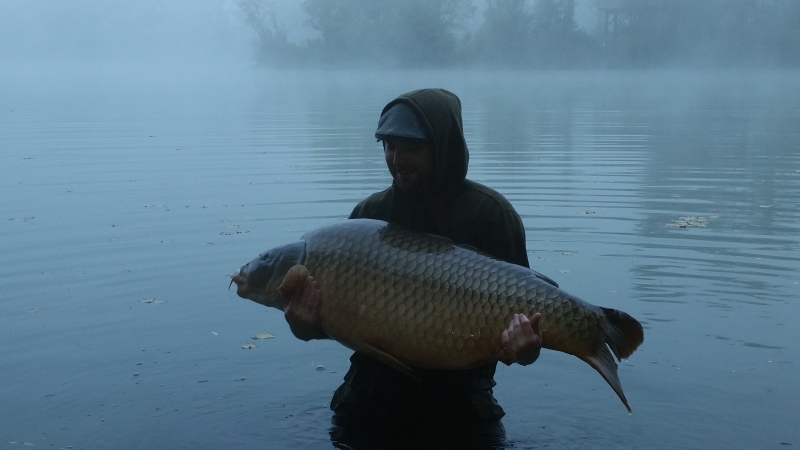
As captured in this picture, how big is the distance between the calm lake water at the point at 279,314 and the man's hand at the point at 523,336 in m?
1.50

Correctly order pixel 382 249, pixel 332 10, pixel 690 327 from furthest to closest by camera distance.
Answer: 1. pixel 332 10
2. pixel 690 327
3. pixel 382 249

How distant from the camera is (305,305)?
377 cm

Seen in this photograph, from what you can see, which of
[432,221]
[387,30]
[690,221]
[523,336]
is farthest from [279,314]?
[387,30]

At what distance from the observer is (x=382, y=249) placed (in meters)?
3.82

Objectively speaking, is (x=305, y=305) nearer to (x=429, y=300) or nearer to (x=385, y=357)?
(x=385, y=357)

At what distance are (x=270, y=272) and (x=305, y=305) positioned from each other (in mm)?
248

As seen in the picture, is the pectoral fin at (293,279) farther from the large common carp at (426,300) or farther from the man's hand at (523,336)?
the man's hand at (523,336)

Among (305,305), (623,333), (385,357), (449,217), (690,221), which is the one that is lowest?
(690,221)

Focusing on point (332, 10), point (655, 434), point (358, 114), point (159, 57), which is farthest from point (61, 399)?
point (159, 57)

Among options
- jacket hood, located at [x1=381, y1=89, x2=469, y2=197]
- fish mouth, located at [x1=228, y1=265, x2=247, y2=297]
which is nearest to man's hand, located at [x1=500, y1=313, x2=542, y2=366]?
jacket hood, located at [x1=381, y1=89, x2=469, y2=197]

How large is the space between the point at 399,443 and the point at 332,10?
75.0 m

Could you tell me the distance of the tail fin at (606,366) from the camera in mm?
3520

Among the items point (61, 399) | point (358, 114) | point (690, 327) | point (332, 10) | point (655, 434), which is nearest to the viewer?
point (655, 434)

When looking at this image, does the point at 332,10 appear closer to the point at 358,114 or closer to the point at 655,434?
the point at 358,114
